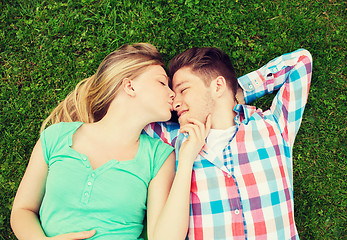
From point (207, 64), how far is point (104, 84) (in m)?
1.23

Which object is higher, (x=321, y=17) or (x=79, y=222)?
(x=321, y=17)

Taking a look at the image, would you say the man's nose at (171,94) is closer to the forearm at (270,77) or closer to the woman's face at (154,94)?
the woman's face at (154,94)

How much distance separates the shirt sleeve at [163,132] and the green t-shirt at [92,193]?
0.50 metres

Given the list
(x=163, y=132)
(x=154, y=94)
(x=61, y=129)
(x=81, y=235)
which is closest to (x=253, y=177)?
(x=163, y=132)

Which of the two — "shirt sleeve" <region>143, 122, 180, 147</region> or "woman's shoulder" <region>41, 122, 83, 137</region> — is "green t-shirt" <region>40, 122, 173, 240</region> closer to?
"woman's shoulder" <region>41, 122, 83, 137</region>

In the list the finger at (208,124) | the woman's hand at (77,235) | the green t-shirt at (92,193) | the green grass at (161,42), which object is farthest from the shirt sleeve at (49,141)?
the finger at (208,124)

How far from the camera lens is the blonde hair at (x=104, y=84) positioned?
3332 millimetres

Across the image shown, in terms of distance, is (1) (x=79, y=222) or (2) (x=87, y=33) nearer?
(1) (x=79, y=222)

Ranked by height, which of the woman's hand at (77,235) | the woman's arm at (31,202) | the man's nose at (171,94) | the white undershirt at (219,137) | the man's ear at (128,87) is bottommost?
the woman's hand at (77,235)

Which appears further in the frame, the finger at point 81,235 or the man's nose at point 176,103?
the man's nose at point 176,103

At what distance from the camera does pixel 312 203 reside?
3855 millimetres

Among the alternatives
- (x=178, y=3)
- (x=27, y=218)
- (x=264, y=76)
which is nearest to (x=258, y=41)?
(x=264, y=76)

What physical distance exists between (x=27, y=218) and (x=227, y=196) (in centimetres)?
207

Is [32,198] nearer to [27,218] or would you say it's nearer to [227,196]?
[27,218]
